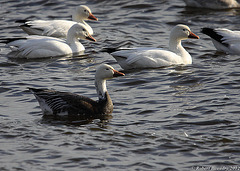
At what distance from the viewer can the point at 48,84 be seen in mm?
9594

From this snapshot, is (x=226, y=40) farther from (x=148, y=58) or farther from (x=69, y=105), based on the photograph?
(x=69, y=105)

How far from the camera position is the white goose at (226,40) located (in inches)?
462

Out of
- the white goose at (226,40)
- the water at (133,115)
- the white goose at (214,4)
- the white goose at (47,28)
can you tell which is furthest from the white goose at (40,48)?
the white goose at (214,4)

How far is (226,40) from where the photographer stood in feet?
38.8

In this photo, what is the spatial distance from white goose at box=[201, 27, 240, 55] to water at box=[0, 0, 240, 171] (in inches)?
7.8

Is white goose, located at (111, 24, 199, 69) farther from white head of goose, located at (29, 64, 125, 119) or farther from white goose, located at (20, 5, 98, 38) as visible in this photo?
white goose, located at (20, 5, 98, 38)

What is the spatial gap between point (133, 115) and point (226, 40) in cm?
470

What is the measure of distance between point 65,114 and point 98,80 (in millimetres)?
753

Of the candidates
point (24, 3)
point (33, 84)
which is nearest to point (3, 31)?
point (24, 3)

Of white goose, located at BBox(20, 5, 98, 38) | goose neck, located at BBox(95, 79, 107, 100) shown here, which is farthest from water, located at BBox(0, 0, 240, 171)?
white goose, located at BBox(20, 5, 98, 38)

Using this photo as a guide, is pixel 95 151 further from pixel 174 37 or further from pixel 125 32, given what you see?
pixel 125 32

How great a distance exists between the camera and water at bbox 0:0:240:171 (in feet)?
20.8

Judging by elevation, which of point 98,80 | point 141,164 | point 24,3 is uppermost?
point 24,3

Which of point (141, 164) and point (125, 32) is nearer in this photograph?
point (141, 164)
